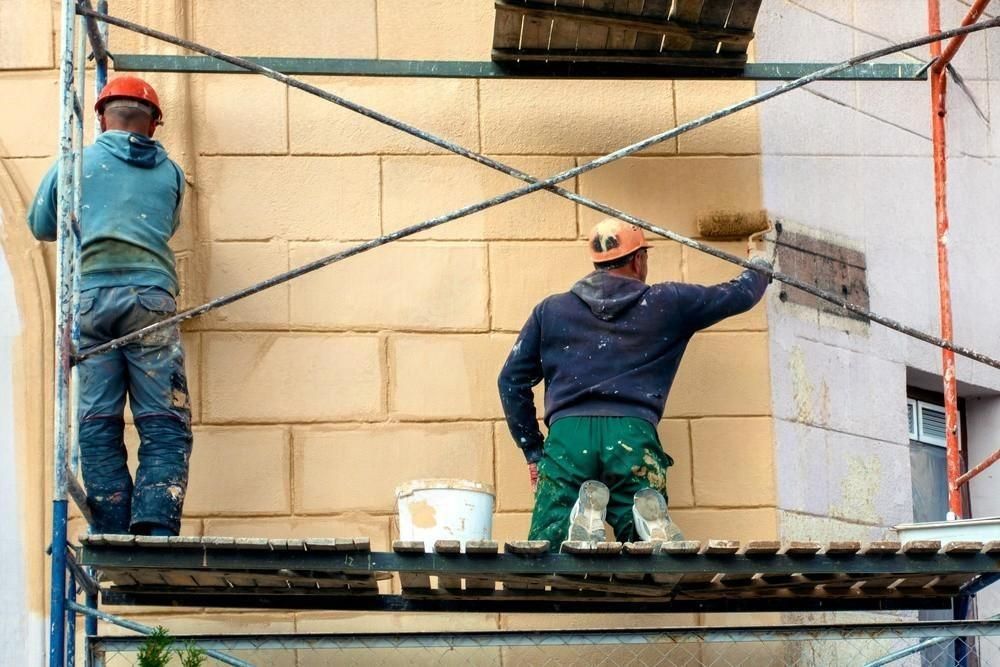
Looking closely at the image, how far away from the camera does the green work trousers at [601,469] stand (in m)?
6.68

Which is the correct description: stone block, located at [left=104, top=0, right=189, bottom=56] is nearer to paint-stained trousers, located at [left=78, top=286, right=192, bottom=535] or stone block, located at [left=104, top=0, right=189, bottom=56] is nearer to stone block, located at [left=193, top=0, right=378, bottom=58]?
stone block, located at [left=193, top=0, right=378, bottom=58]

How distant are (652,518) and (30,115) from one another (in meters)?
3.14

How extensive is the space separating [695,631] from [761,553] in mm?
494

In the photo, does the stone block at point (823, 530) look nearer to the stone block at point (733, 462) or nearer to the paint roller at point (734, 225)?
the stone block at point (733, 462)

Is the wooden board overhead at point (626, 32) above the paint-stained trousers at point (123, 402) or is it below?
above

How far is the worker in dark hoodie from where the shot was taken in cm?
669

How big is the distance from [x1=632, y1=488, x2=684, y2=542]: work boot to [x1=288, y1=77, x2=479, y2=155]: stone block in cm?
193

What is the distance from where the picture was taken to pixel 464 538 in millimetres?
6590

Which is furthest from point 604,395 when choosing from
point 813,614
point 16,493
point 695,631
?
point 16,493

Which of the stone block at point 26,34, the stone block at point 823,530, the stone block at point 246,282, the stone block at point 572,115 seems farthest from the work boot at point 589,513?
the stone block at point 26,34

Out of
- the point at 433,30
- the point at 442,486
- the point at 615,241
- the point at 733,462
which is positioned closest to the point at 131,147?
the point at 433,30

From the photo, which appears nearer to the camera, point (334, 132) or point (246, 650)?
point (246, 650)

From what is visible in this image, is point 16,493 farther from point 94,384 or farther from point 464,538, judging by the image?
point 464,538

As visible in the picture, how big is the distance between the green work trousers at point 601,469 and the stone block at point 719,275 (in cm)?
104
